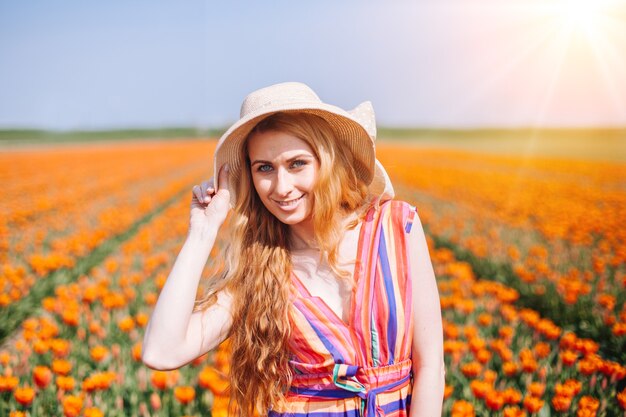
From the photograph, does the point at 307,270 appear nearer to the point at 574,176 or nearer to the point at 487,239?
the point at 487,239

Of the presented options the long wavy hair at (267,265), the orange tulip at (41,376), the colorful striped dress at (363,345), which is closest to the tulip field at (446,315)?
the orange tulip at (41,376)

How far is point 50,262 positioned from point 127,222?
2925mm

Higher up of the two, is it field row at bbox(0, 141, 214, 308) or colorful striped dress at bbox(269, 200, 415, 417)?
colorful striped dress at bbox(269, 200, 415, 417)

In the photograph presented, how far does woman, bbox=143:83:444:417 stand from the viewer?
172 cm

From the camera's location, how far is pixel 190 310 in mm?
1658

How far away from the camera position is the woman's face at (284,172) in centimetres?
177

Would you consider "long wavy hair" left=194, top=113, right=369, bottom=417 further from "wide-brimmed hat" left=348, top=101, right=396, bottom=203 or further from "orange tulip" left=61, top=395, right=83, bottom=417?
"orange tulip" left=61, top=395, right=83, bottom=417

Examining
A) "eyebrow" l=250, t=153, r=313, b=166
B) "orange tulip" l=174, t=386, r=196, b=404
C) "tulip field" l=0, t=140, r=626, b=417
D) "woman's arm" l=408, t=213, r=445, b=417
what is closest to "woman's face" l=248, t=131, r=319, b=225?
"eyebrow" l=250, t=153, r=313, b=166

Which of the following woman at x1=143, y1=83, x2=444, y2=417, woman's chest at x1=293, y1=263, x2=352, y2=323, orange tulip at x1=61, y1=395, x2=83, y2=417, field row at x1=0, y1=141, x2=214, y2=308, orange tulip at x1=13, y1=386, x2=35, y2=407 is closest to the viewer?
woman at x1=143, y1=83, x2=444, y2=417

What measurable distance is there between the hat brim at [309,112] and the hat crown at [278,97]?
3 cm

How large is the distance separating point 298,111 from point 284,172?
0.23 m

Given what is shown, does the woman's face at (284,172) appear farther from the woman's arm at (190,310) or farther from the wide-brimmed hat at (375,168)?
the wide-brimmed hat at (375,168)

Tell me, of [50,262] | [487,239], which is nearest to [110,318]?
[50,262]

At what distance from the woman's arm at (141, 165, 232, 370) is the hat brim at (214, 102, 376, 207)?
13cm
